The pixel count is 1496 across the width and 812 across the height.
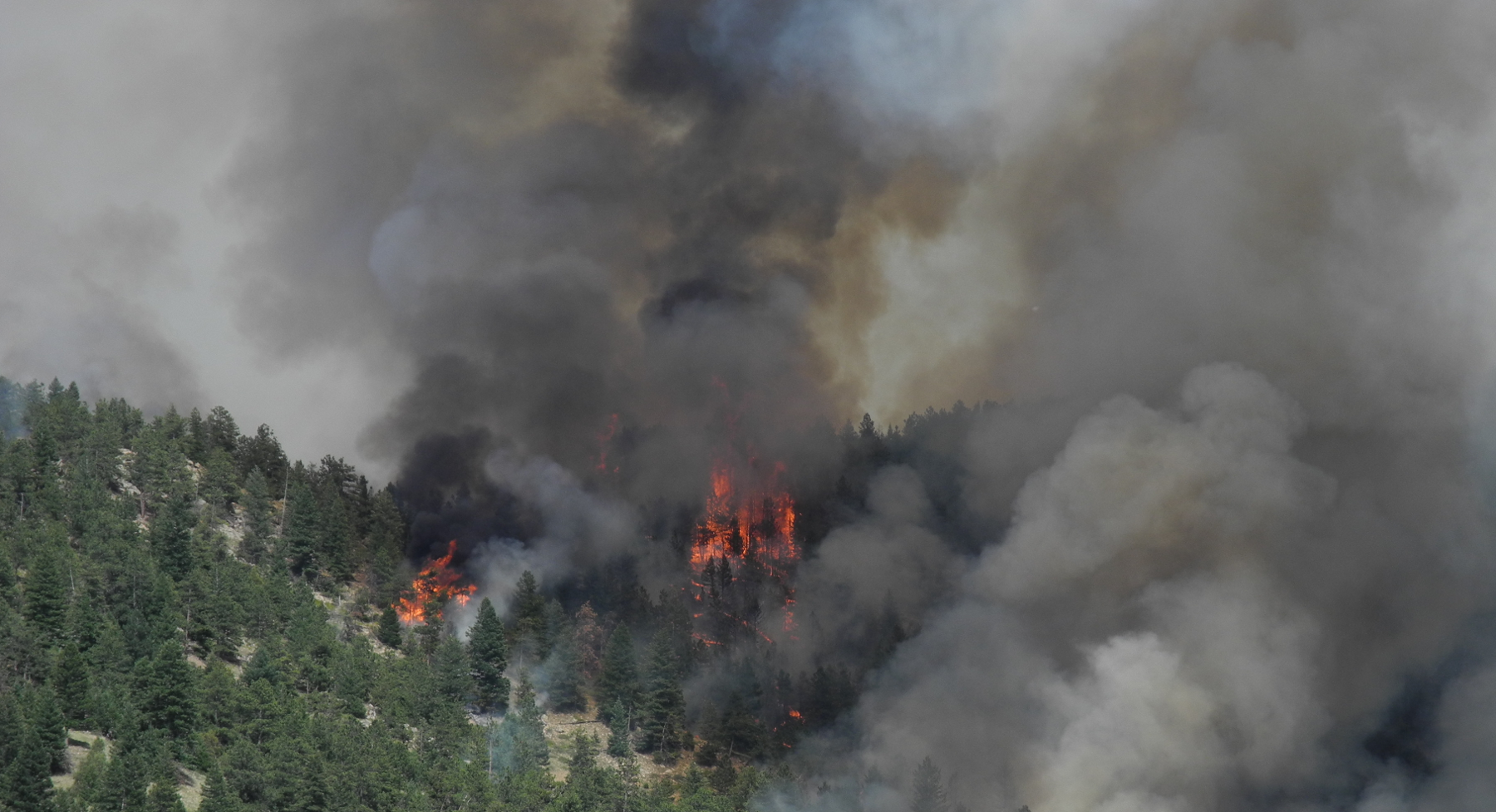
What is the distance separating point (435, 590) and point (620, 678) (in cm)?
2355

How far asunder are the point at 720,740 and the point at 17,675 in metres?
52.3

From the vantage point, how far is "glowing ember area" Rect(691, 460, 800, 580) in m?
164

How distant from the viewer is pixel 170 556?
112062mm

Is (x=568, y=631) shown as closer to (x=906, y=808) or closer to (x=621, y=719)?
(x=621, y=719)

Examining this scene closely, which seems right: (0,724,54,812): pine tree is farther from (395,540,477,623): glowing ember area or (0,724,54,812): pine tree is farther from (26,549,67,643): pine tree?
(395,540,477,623): glowing ember area

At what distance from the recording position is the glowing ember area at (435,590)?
13088cm

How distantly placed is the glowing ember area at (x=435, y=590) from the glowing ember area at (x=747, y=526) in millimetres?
28799

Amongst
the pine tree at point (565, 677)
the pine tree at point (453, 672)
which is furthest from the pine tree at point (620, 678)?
the pine tree at point (453, 672)

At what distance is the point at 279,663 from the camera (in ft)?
336

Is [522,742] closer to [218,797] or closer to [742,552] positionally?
[218,797]

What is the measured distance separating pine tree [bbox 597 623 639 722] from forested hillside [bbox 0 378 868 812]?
177mm

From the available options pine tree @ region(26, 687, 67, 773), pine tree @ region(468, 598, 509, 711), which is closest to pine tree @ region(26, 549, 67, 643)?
pine tree @ region(26, 687, 67, 773)

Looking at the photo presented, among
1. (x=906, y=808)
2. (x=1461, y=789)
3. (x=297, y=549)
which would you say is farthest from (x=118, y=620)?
(x=1461, y=789)

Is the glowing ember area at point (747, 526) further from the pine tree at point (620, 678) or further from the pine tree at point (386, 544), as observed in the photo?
the pine tree at point (620, 678)
